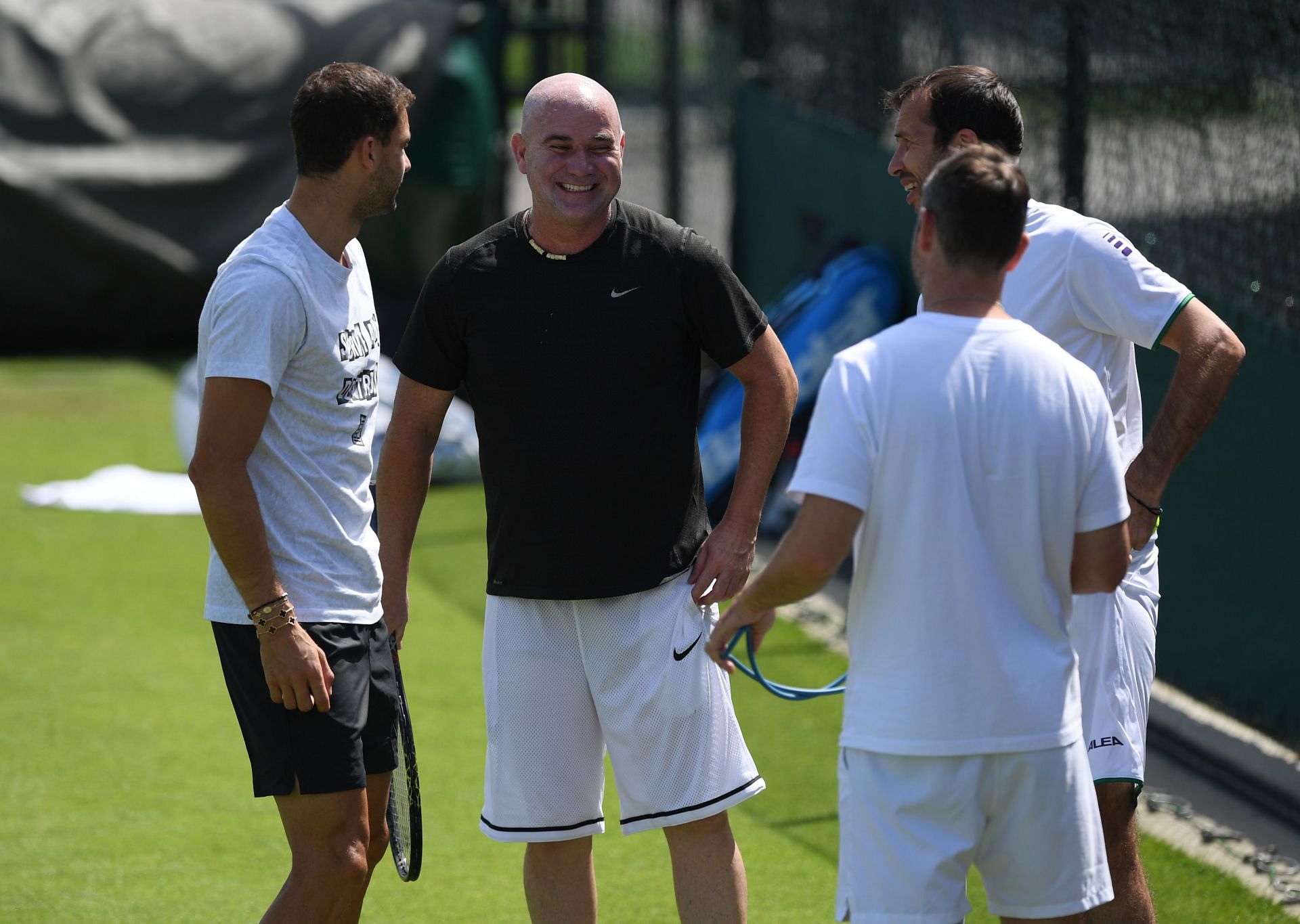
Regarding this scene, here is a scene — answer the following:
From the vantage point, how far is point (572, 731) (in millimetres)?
3572

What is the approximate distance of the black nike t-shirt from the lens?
3477 millimetres

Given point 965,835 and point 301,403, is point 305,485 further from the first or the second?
point 965,835

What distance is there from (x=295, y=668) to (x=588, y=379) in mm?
875

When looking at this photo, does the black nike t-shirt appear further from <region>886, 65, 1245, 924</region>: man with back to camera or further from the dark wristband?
the dark wristband

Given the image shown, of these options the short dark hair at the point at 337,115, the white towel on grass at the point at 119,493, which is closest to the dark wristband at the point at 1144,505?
the short dark hair at the point at 337,115

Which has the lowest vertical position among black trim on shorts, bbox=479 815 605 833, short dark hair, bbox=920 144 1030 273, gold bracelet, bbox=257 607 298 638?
black trim on shorts, bbox=479 815 605 833

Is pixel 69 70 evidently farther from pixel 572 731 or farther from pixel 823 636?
pixel 572 731

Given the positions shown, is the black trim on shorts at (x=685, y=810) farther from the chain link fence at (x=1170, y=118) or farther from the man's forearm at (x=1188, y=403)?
the chain link fence at (x=1170, y=118)

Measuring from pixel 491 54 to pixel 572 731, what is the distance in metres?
10.9

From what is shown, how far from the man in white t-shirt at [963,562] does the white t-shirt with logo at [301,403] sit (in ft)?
3.44

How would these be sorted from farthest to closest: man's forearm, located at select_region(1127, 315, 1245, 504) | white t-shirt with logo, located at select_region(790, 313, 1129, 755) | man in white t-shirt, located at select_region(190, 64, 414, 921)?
man's forearm, located at select_region(1127, 315, 1245, 504), man in white t-shirt, located at select_region(190, 64, 414, 921), white t-shirt with logo, located at select_region(790, 313, 1129, 755)

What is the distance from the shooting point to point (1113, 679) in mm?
3365

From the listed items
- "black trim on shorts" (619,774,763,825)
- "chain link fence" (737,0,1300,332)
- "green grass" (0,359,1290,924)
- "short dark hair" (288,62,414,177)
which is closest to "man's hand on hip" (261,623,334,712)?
"black trim on shorts" (619,774,763,825)

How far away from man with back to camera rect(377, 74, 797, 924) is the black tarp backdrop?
9512 millimetres
